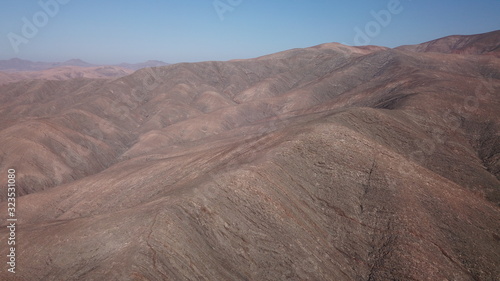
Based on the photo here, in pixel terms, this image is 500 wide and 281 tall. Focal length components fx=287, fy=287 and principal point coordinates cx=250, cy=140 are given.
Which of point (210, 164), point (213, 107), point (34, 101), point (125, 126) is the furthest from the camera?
point (34, 101)

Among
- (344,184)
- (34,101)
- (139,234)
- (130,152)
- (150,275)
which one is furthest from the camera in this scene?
(34,101)

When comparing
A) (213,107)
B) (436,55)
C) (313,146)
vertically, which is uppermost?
(436,55)

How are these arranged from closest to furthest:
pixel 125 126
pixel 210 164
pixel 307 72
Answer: pixel 210 164 < pixel 125 126 < pixel 307 72

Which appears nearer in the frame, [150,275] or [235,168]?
[150,275]

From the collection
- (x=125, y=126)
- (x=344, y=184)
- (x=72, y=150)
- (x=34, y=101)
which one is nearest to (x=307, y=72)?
(x=125, y=126)

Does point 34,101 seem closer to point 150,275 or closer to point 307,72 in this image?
point 307,72

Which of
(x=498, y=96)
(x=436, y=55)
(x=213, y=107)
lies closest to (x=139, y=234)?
(x=498, y=96)

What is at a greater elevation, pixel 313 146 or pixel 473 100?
pixel 473 100

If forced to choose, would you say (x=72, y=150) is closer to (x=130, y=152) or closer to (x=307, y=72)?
(x=130, y=152)

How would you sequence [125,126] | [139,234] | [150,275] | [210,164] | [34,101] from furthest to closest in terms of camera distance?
[34,101]
[125,126]
[210,164]
[139,234]
[150,275]
